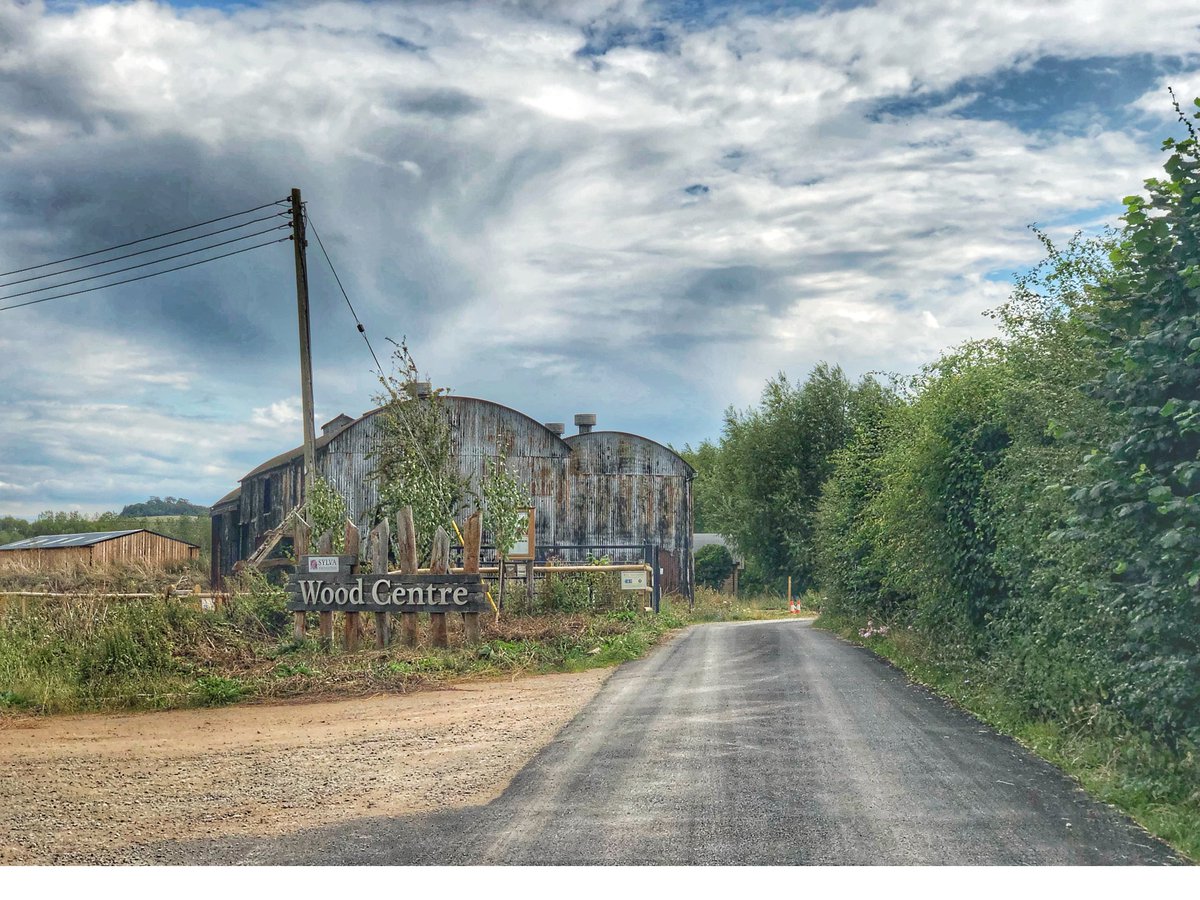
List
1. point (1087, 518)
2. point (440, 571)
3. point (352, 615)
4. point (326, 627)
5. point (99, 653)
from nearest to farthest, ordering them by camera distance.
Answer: point (1087, 518)
point (99, 653)
point (352, 615)
point (326, 627)
point (440, 571)

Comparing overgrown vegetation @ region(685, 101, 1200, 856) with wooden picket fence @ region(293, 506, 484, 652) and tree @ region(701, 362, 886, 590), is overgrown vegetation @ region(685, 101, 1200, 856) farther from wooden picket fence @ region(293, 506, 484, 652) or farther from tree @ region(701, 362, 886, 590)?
tree @ region(701, 362, 886, 590)

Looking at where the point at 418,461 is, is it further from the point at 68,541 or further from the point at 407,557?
the point at 68,541

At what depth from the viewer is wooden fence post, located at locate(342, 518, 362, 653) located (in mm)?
14859

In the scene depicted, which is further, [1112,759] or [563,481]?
[563,481]

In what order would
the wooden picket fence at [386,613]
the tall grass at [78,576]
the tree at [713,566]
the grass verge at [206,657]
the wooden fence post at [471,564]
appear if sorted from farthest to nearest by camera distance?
the tree at [713,566], the tall grass at [78,576], the wooden fence post at [471,564], the wooden picket fence at [386,613], the grass verge at [206,657]

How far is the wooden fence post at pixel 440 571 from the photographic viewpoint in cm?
1505

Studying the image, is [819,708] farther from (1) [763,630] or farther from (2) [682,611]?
(2) [682,611]

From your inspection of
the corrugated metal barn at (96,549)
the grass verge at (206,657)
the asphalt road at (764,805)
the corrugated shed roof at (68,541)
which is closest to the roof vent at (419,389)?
the grass verge at (206,657)

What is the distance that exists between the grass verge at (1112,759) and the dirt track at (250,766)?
13.4 ft

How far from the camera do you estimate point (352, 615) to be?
1491 cm

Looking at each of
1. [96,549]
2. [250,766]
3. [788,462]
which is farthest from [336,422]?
[250,766]

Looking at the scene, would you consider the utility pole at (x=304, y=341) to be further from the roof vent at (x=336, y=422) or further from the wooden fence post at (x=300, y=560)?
the roof vent at (x=336, y=422)

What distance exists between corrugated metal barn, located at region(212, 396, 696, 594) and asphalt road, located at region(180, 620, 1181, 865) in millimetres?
21267

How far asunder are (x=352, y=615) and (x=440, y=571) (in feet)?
4.55
